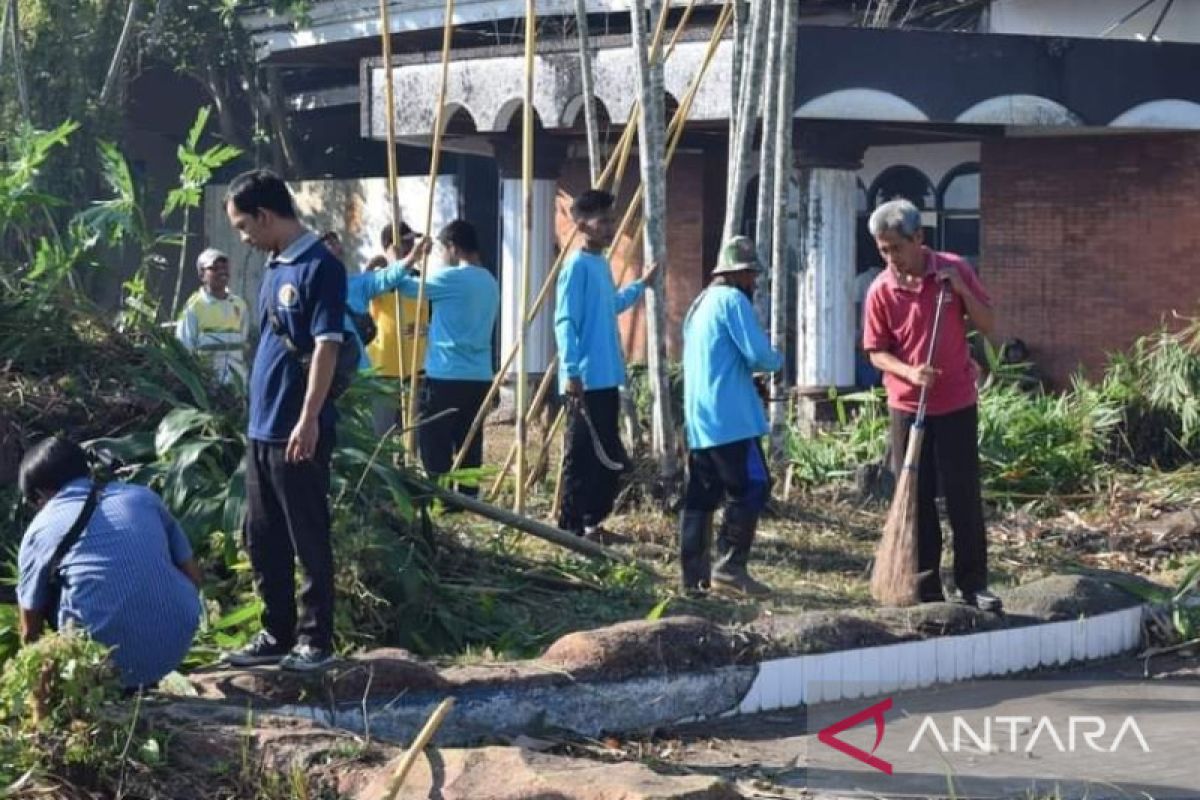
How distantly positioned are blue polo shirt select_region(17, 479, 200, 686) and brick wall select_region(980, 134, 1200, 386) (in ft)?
37.2

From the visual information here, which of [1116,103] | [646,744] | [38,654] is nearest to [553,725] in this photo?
[646,744]

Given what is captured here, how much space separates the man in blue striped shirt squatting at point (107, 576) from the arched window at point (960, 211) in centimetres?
1239

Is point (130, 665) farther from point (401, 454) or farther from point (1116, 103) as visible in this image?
point (1116, 103)

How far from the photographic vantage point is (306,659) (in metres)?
6.70

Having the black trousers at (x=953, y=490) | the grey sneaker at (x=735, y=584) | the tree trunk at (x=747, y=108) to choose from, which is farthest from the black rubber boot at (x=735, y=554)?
the tree trunk at (x=747, y=108)

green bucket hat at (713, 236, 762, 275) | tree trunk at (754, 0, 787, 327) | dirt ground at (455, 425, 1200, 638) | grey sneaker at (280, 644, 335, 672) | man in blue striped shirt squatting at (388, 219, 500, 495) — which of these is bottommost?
dirt ground at (455, 425, 1200, 638)

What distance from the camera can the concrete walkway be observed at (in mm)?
6156

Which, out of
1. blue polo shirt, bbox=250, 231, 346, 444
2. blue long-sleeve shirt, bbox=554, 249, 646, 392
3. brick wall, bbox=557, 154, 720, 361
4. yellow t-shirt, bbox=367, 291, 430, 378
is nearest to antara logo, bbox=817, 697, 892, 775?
blue polo shirt, bbox=250, 231, 346, 444

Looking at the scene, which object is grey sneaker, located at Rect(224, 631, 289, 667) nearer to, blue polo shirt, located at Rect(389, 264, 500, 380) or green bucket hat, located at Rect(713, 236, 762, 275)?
green bucket hat, located at Rect(713, 236, 762, 275)

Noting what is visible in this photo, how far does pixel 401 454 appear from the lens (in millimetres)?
8734

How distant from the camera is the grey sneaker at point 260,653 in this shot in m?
6.84

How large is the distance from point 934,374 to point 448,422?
372 cm

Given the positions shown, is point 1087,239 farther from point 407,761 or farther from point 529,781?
point 407,761

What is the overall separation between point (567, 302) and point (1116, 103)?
6.83 meters
